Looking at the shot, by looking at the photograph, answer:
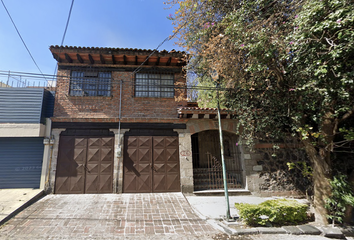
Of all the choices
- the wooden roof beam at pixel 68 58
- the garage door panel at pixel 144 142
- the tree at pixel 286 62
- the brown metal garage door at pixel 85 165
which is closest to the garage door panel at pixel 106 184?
the brown metal garage door at pixel 85 165

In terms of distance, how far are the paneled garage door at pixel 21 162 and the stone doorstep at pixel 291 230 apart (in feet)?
26.1

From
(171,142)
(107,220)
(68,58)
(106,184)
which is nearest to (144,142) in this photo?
(171,142)

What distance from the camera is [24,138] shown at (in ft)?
25.5

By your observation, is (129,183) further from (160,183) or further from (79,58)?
(79,58)

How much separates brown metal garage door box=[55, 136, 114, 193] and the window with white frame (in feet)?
9.05

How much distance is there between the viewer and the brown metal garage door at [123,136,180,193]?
305 inches

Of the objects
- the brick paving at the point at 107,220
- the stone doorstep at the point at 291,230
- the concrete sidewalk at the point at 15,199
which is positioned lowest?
the stone doorstep at the point at 291,230

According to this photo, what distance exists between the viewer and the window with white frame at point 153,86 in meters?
8.79

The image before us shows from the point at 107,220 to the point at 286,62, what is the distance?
728cm

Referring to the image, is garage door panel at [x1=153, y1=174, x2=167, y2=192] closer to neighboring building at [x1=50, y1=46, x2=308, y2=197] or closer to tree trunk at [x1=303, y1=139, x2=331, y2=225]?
neighboring building at [x1=50, y1=46, x2=308, y2=197]

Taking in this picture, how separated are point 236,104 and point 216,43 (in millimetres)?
2545

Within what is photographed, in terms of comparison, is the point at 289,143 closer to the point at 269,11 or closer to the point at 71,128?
the point at 269,11

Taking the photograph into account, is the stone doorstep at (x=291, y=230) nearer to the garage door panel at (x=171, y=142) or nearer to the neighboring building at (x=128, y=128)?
the neighboring building at (x=128, y=128)

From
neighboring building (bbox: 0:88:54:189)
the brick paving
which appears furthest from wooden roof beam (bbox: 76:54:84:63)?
the brick paving
